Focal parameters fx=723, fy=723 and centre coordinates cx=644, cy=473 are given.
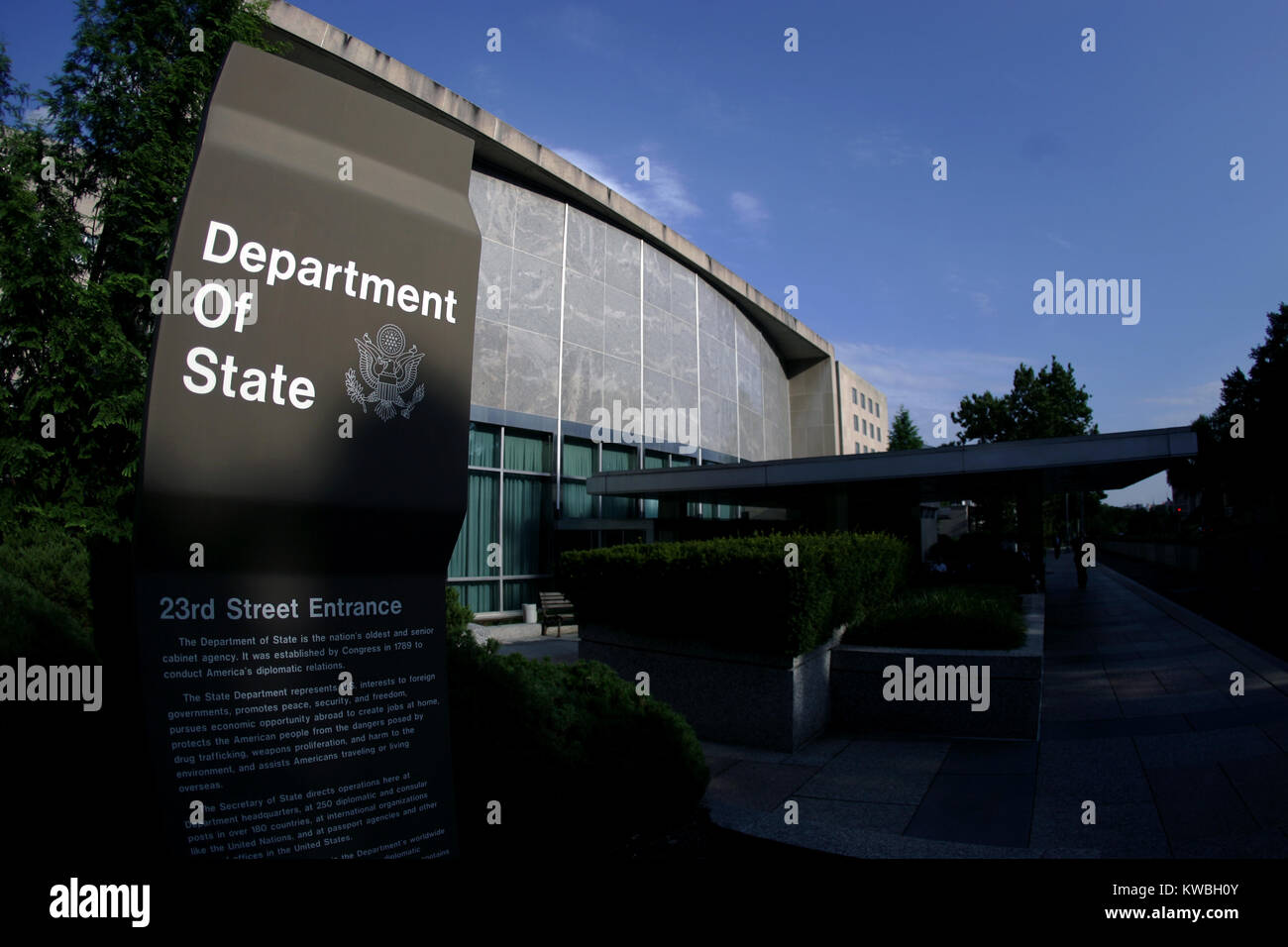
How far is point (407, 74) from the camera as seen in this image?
1800 cm

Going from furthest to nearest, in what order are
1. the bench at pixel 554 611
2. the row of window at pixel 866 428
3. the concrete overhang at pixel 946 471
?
the row of window at pixel 866 428
the bench at pixel 554 611
the concrete overhang at pixel 946 471

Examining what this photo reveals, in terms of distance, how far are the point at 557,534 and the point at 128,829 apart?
1925cm

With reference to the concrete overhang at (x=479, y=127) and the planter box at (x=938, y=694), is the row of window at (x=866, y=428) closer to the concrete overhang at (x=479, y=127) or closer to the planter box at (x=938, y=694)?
the concrete overhang at (x=479, y=127)

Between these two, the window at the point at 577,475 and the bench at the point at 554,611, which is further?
the window at the point at 577,475

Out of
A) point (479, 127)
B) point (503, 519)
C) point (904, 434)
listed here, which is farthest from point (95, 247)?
point (904, 434)

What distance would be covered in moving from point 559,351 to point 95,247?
1209cm

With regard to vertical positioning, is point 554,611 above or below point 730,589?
below

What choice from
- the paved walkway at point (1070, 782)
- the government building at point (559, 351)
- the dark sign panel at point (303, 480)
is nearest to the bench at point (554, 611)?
the government building at point (559, 351)

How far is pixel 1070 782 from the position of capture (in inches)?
247

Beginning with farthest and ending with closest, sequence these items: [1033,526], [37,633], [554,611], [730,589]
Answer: [1033,526], [554,611], [730,589], [37,633]

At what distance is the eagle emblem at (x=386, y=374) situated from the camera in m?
3.09

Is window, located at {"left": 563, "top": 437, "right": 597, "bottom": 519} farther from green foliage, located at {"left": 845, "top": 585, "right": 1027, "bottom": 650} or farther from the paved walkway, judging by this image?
the paved walkway

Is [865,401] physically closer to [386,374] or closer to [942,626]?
[942,626]

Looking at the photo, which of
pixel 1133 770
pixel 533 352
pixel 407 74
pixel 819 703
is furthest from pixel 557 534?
pixel 1133 770
